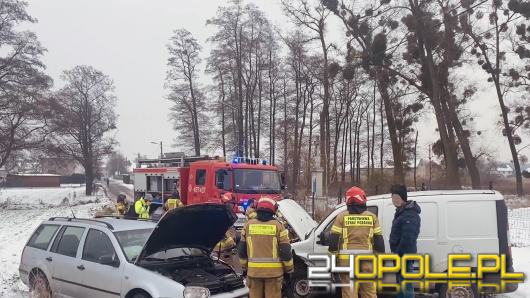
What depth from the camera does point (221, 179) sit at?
16.1 meters

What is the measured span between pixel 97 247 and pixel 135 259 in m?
0.85

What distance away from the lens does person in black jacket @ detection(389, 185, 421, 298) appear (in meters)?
6.88

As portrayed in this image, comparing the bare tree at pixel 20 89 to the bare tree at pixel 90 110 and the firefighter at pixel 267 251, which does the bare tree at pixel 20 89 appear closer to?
the bare tree at pixel 90 110

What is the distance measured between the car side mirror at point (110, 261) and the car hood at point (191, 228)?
33 centimetres

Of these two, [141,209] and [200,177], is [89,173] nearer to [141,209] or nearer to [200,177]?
[200,177]

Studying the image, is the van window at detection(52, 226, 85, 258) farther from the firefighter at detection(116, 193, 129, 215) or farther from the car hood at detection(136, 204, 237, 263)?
the firefighter at detection(116, 193, 129, 215)

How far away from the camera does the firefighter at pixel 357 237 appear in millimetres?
6344

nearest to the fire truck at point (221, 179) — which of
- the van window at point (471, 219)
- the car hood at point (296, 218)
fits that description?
the car hood at point (296, 218)

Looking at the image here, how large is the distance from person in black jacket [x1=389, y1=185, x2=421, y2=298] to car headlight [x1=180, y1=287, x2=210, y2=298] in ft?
8.45

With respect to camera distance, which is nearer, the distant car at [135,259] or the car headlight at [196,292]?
the car headlight at [196,292]

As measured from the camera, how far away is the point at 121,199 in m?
14.6

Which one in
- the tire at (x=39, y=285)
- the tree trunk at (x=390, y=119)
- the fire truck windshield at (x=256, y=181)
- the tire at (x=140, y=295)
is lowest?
the tire at (x=39, y=285)

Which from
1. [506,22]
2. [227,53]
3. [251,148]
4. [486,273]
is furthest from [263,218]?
[251,148]

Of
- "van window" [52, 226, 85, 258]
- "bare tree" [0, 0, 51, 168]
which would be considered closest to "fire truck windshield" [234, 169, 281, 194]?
"van window" [52, 226, 85, 258]
